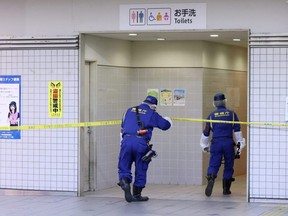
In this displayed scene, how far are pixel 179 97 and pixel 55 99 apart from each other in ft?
10.6

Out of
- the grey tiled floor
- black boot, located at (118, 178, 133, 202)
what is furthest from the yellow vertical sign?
black boot, located at (118, 178, 133, 202)

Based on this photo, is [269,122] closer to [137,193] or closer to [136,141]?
[136,141]

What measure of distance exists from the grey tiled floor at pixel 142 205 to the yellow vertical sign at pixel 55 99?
60.0 inches

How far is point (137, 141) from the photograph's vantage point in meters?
13.0

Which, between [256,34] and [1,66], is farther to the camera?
[1,66]

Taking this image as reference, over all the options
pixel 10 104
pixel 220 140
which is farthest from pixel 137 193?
pixel 10 104

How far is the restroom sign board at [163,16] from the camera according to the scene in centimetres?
1326

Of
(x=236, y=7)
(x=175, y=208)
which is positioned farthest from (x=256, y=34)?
(x=175, y=208)

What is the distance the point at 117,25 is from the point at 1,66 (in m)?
2.39

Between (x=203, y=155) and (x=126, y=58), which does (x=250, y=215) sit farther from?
(x=126, y=58)

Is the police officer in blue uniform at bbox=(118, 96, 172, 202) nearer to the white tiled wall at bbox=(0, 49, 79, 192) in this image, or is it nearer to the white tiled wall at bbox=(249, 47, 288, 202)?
the white tiled wall at bbox=(0, 49, 79, 192)

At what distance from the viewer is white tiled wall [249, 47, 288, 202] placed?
42.8 ft

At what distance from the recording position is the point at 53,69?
45.9 ft

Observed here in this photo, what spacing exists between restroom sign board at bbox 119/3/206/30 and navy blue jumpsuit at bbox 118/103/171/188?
150 cm
